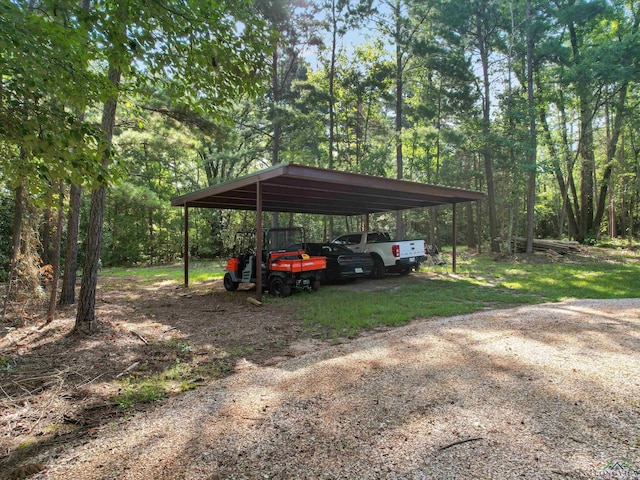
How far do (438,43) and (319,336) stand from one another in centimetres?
1649

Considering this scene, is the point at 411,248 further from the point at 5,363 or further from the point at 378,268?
the point at 5,363

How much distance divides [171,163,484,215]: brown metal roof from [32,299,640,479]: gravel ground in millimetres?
4328

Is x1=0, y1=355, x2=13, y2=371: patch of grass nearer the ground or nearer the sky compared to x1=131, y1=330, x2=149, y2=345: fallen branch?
nearer the sky

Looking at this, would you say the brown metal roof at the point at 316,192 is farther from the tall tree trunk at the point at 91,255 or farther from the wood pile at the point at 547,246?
the wood pile at the point at 547,246

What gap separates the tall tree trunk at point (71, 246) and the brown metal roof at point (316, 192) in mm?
3052

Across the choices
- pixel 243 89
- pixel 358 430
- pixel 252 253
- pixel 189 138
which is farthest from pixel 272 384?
pixel 189 138

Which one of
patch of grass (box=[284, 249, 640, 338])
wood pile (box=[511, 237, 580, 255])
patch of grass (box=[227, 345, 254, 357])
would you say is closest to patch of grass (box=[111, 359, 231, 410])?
patch of grass (box=[227, 345, 254, 357])

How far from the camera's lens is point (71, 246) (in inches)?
234

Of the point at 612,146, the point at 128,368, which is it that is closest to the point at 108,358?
the point at 128,368

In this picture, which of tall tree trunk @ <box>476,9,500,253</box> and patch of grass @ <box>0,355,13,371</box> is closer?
patch of grass @ <box>0,355,13,371</box>

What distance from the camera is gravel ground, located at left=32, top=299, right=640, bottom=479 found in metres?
1.87

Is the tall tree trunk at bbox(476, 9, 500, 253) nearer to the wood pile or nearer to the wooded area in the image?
the wooded area

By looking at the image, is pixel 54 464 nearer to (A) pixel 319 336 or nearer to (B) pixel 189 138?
(A) pixel 319 336

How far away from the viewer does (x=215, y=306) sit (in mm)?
7559
